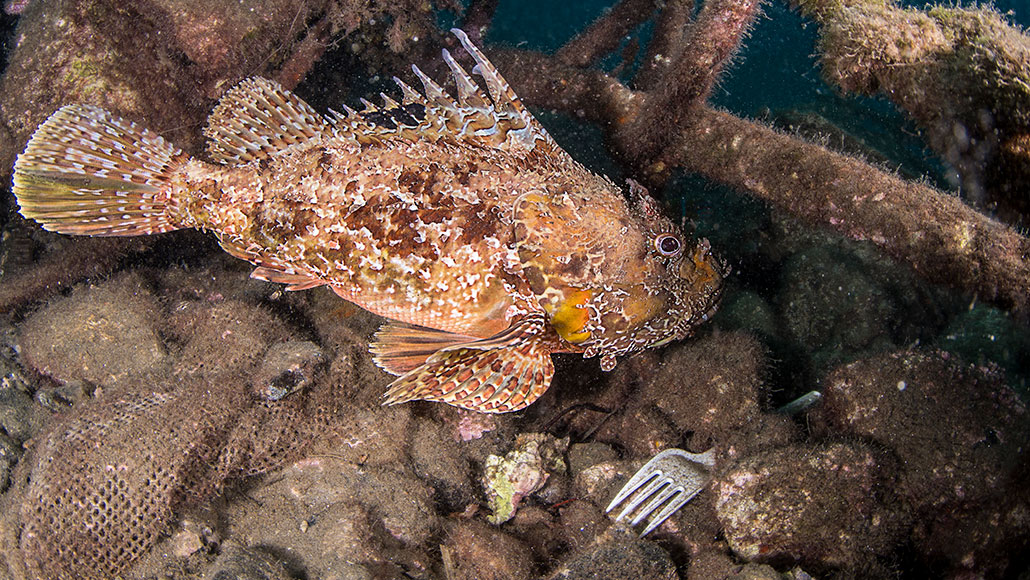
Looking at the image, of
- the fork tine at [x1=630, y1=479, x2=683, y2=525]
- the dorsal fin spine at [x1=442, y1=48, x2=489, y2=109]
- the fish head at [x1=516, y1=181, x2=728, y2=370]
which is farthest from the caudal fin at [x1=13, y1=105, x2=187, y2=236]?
the fork tine at [x1=630, y1=479, x2=683, y2=525]

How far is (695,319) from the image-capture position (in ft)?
15.3

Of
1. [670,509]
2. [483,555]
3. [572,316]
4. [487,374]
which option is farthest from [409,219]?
[670,509]

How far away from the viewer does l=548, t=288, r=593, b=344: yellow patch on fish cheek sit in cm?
425

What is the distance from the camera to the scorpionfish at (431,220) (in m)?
4.20

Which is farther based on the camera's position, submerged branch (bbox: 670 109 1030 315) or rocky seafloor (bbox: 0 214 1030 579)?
rocky seafloor (bbox: 0 214 1030 579)

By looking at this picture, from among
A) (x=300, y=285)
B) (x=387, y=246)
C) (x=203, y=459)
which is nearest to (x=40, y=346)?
(x=203, y=459)

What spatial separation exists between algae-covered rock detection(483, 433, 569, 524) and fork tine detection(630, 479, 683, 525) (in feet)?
2.80

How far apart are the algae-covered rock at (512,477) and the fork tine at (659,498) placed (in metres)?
0.85

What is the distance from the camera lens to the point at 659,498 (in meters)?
4.39

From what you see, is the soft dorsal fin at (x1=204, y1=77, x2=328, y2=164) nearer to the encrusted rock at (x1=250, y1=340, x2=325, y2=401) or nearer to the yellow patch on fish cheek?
the encrusted rock at (x1=250, y1=340, x2=325, y2=401)

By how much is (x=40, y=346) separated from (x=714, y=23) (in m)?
6.63

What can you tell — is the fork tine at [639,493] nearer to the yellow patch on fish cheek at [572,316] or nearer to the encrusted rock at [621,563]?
the encrusted rock at [621,563]

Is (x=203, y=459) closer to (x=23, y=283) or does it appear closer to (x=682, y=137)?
(x=23, y=283)

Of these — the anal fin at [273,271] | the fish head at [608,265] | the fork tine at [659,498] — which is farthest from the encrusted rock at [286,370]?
the fork tine at [659,498]
